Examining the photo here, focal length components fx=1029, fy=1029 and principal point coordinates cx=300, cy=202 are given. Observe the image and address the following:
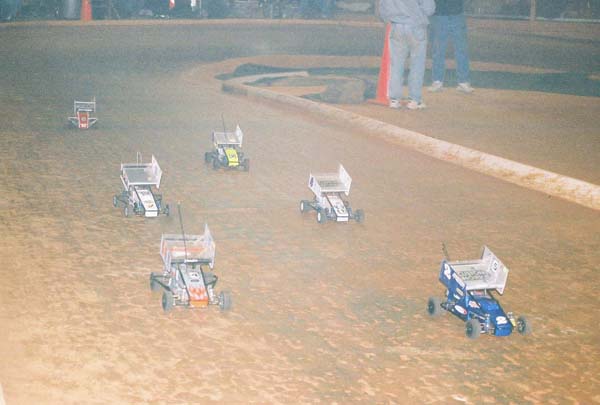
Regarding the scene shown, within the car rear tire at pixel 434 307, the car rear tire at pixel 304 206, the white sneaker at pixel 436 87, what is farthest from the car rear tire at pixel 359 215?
the white sneaker at pixel 436 87

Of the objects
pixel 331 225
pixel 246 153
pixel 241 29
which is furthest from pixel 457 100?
pixel 241 29

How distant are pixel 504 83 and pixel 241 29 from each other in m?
14.2

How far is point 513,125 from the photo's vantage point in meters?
13.6

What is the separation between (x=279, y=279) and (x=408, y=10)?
8741mm

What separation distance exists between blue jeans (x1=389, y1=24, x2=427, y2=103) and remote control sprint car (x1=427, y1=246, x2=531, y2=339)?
346 inches

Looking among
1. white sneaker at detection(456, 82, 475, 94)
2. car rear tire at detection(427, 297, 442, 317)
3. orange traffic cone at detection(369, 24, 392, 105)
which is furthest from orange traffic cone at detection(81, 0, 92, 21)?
car rear tire at detection(427, 297, 442, 317)

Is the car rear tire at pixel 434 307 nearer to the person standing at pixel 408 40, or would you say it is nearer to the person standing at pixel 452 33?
the person standing at pixel 408 40

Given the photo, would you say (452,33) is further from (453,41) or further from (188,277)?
(188,277)

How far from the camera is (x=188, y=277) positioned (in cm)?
609

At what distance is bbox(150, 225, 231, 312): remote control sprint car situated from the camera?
19.7ft

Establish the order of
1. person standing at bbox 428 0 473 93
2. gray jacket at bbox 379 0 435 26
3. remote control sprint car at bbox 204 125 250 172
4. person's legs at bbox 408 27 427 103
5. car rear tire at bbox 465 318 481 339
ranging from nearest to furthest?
1. car rear tire at bbox 465 318 481 339
2. remote control sprint car at bbox 204 125 250 172
3. gray jacket at bbox 379 0 435 26
4. person's legs at bbox 408 27 427 103
5. person standing at bbox 428 0 473 93

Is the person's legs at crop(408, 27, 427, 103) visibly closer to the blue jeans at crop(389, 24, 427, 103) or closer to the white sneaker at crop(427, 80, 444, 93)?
Answer: the blue jeans at crop(389, 24, 427, 103)

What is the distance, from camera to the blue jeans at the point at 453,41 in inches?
647

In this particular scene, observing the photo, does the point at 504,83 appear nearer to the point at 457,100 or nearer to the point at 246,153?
the point at 457,100
